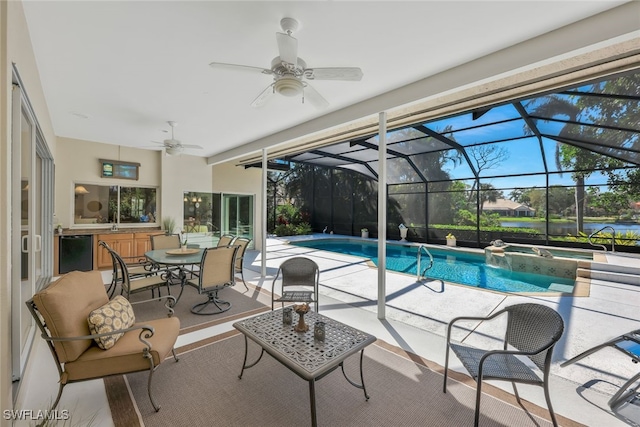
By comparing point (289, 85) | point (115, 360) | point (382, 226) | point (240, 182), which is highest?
point (289, 85)

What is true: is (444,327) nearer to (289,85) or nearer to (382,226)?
(382,226)

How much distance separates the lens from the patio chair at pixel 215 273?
366 cm

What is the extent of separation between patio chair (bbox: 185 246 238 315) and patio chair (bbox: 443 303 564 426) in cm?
296

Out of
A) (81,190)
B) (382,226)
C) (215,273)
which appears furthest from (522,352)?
(81,190)

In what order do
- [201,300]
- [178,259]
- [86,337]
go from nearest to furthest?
[86,337] → [178,259] → [201,300]

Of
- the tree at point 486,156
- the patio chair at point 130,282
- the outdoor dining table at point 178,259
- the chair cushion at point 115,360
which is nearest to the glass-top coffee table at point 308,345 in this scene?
the chair cushion at point 115,360

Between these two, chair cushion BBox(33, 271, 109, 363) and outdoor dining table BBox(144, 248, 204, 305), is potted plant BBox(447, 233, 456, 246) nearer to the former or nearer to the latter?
outdoor dining table BBox(144, 248, 204, 305)

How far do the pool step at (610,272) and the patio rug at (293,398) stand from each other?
589cm

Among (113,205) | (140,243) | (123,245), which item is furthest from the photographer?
(113,205)

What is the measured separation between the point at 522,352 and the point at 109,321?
3.01 meters

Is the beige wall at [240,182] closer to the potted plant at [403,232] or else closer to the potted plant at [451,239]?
the potted plant at [403,232]

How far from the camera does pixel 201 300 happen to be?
14.3 feet

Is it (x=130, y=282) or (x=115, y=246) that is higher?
(x=115, y=246)

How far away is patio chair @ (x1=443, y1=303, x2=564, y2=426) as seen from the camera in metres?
1.70
